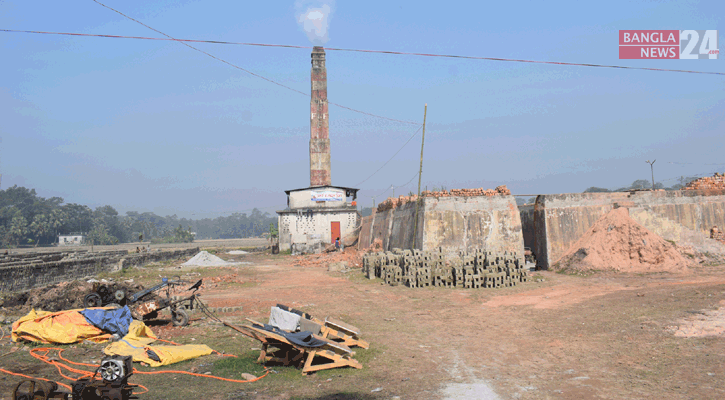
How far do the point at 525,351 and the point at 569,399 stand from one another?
7.14ft

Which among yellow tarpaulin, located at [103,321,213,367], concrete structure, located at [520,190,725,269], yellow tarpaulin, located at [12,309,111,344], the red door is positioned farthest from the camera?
the red door

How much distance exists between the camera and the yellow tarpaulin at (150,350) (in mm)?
6488

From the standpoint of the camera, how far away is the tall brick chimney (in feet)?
150

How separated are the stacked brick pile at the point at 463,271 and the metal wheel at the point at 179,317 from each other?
7656 mm

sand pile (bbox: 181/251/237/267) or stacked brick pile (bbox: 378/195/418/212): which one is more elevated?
stacked brick pile (bbox: 378/195/418/212)

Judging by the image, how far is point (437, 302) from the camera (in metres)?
12.1

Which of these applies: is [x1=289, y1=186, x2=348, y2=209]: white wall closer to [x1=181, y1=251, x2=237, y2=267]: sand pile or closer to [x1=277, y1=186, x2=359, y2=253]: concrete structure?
[x1=277, y1=186, x2=359, y2=253]: concrete structure

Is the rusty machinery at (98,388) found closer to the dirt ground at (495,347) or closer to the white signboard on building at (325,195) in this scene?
the dirt ground at (495,347)

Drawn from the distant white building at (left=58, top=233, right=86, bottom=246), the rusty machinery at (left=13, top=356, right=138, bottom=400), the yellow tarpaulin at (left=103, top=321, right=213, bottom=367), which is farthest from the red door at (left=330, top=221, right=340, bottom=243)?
the distant white building at (left=58, top=233, right=86, bottom=246)

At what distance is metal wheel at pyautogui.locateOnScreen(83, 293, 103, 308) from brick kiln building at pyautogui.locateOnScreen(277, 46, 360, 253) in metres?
26.6

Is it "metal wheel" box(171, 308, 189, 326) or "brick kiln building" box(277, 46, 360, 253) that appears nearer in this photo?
"metal wheel" box(171, 308, 189, 326)

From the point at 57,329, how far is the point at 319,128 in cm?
3966

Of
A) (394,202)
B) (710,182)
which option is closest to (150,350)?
(394,202)

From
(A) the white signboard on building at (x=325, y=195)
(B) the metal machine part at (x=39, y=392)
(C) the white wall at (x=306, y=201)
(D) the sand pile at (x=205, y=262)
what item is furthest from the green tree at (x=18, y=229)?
(B) the metal machine part at (x=39, y=392)
